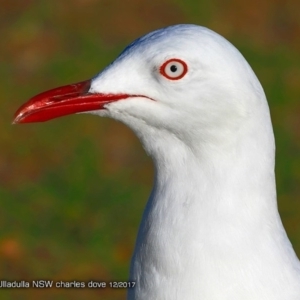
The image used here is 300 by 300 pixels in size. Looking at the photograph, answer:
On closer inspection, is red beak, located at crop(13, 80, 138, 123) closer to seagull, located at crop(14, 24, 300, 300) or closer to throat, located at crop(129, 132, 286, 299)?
seagull, located at crop(14, 24, 300, 300)

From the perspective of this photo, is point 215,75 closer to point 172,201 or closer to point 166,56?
point 166,56

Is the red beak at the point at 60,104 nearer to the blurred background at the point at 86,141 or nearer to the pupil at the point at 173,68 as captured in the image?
the pupil at the point at 173,68

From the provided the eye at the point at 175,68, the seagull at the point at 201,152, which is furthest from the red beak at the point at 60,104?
the eye at the point at 175,68

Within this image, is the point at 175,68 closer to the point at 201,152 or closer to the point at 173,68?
the point at 173,68

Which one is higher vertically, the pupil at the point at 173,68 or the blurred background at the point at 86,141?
the blurred background at the point at 86,141

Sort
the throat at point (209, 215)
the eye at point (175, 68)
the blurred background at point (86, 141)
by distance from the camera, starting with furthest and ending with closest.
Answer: the blurred background at point (86, 141) < the throat at point (209, 215) < the eye at point (175, 68)

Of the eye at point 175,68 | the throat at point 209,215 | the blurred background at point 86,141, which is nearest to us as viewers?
the eye at point 175,68

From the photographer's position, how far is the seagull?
12.5 ft

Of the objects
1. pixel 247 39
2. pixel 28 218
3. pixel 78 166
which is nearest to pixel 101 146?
pixel 78 166

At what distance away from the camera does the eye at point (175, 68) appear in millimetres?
3800

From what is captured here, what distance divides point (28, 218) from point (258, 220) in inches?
235

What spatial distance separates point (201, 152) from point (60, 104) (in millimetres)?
664

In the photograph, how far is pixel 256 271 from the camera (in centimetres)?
394

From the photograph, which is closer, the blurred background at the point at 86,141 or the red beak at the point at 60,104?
the red beak at the point at 60,104
